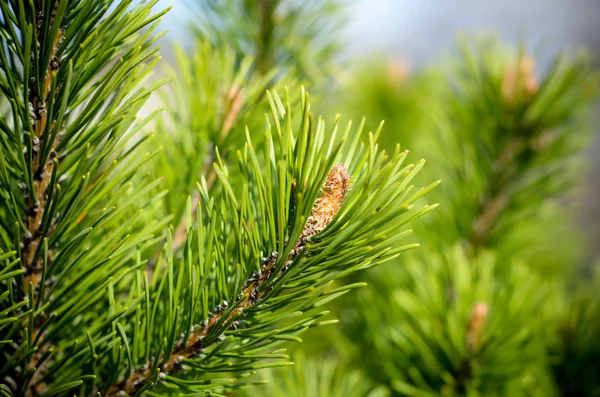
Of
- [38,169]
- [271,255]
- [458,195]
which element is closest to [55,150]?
[38,169]

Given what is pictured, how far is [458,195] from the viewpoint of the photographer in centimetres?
58

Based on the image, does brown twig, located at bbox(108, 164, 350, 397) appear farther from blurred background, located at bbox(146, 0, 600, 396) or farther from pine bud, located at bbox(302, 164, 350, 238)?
blurred background, located at bbox(146, 0, 600, 396)

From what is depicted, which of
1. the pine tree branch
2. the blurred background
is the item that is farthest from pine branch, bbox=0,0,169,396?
the blurred background

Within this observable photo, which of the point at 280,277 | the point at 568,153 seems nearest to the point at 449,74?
the point at 568,153

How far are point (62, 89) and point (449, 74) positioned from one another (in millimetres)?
505

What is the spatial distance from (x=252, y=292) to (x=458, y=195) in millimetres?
396

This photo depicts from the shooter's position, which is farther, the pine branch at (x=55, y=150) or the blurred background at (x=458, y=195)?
the blurred background at (x=458, y=195)

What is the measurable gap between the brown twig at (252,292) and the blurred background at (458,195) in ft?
0.41

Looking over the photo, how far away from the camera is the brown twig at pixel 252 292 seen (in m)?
0.24

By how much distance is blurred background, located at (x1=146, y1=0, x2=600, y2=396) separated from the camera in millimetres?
422

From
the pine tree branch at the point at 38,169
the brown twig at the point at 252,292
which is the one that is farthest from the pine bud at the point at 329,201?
the pine tree branch at the point at 38,169

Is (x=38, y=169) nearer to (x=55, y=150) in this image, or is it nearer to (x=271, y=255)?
(x=55, y=150)

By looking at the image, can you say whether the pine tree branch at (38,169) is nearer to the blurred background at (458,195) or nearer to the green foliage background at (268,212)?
the green foliage background at (268,212)

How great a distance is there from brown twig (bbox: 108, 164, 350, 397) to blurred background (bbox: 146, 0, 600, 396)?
125mm
